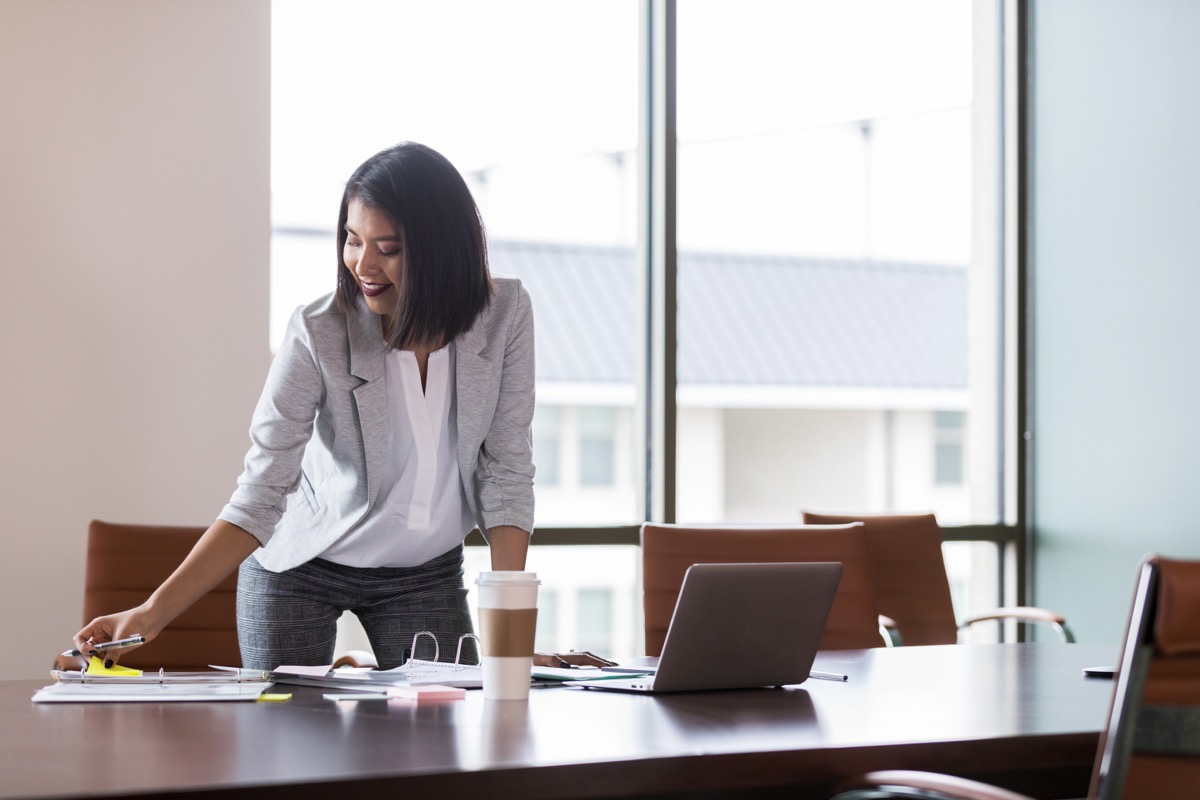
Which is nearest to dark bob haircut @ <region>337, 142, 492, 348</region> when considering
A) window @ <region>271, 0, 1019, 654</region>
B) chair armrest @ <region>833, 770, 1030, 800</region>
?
chair armrest @ <region>833, 770, 1030, 800</region>

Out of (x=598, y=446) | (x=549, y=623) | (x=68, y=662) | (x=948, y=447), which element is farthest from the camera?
(x=948, y=447)

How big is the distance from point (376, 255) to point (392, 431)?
29 cm

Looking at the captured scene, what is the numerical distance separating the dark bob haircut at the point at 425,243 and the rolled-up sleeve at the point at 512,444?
4.3 inches

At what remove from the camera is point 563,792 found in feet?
3.66

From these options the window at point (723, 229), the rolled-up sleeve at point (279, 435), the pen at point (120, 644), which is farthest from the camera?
the window at point (723, 229)

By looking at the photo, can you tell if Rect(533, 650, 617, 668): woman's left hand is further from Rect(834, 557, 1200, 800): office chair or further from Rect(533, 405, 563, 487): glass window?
Rect(533, 405, 563, 487): glass window

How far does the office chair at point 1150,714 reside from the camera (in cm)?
112

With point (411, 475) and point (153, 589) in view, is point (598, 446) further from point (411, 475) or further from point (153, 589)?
point (411, 475)

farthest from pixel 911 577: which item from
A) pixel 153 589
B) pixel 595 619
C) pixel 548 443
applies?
pixel 153 589

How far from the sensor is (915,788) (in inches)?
44.8

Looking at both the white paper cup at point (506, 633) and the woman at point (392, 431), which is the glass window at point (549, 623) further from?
the white paper cup at point (506, 633)

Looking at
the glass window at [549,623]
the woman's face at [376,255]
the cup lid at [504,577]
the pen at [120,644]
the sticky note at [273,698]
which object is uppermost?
the woman's face at [376,255]

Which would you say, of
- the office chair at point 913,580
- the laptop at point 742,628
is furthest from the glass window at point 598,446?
the laptop at point 742,628

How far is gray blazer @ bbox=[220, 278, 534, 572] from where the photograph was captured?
2014 millimetres
